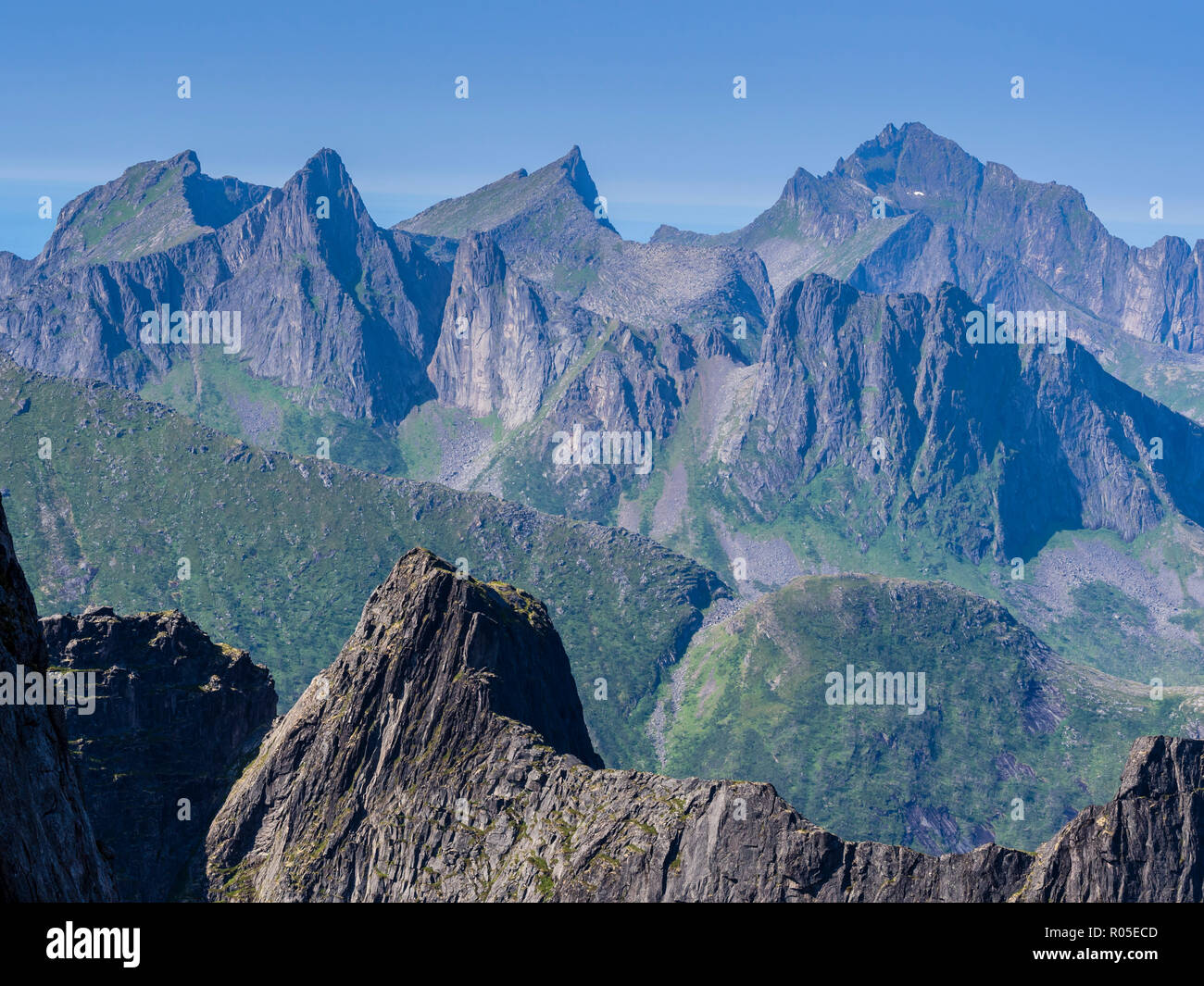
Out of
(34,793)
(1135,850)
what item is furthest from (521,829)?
(34,793)

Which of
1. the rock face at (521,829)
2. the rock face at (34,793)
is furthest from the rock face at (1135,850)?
the rock face at (34,793)

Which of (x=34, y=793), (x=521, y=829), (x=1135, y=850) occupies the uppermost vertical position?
(x=34, y=793)

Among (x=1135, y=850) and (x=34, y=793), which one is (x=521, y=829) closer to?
(x=1135, y=850)

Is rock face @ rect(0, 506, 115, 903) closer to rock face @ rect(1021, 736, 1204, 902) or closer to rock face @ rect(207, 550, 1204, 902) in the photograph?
rock face @ rect(207, 550, 1204, 902)

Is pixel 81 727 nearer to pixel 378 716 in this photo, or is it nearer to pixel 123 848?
pixel 123 848

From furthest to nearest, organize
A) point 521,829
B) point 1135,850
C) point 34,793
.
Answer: point 521,829 → point 1135,850 → point 34,793

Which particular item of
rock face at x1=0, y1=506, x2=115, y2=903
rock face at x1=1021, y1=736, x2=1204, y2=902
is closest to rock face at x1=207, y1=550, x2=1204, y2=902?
rock face at x1=1021, y1=736, x2=1204, y2=902
